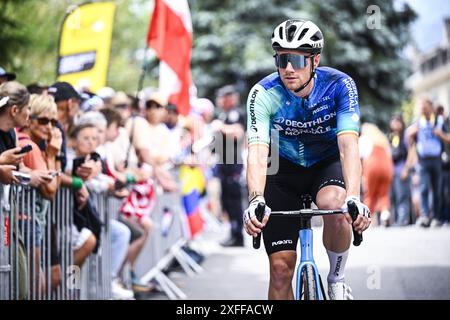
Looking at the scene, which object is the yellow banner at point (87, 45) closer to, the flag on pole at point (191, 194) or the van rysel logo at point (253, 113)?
the flag on pole at point (191, 194)

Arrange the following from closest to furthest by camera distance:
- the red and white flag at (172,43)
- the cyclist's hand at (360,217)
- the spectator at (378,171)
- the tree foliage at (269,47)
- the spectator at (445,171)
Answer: the cyclist's hand at (360,217)
the red and white flag at (172,43)
the spectator at (445,171)
the spectator at (378,171)
the tree foliage at (269,47)

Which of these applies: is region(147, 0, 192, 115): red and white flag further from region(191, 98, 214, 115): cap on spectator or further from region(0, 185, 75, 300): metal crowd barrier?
region(0, 185, 75, 300): metal crowd barrier

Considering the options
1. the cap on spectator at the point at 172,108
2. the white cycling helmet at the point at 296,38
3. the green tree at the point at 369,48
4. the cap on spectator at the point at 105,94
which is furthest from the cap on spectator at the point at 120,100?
the green tree at the point at 369,48

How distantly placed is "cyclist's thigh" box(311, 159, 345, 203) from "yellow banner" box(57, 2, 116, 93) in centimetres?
679

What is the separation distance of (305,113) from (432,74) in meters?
37.9

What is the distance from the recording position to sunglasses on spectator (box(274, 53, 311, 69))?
5.88 m

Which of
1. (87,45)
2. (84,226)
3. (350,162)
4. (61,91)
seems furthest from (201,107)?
(350,162)

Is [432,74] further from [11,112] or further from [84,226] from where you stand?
[11,112]

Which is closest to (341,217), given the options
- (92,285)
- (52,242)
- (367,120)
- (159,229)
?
(52,242)

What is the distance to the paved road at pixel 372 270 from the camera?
1049cm

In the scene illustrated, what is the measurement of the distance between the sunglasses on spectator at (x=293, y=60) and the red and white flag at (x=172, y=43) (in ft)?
22.7

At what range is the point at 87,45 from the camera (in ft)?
43.0

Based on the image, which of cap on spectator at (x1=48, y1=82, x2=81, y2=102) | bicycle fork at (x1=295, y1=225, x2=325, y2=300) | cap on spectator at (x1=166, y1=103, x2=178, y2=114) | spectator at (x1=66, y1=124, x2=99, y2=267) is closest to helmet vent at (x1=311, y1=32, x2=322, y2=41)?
bicycle fork at (x1=295, y1=225, x2=325, y2=300)
